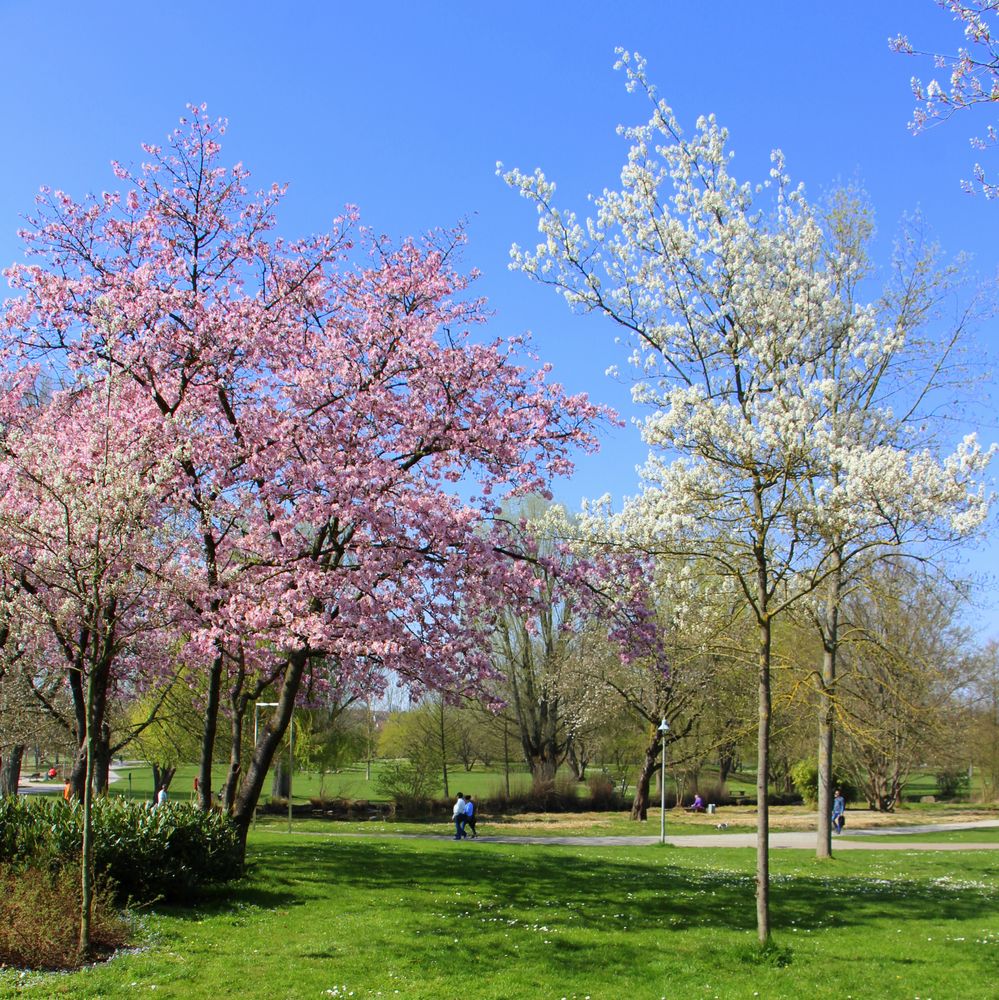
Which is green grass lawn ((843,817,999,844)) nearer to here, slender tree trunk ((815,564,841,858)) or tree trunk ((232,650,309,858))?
slender tree trunk ((815,564,841,858))

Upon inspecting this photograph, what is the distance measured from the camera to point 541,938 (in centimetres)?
953

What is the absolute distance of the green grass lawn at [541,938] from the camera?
786cm

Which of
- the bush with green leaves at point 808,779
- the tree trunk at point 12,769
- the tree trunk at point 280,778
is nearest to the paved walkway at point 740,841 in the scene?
the tree trunk at point 12,769

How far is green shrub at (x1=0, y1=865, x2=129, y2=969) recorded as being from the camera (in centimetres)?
799

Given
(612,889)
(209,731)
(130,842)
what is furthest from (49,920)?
(612,889)

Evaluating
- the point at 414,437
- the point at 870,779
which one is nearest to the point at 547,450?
the point at 414,437

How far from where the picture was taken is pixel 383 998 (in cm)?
745

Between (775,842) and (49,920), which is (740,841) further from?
(49,920)

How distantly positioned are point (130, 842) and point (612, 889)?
658 centimetres

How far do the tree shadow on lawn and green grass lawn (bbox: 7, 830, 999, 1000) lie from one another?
5 centimetres

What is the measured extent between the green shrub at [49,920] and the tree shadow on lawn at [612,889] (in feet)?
8.11

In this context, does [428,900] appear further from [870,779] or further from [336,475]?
[870,779]

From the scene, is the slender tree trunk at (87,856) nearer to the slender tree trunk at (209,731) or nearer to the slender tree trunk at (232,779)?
the slender tree trunk at (232,779)

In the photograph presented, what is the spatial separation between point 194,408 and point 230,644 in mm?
3286
